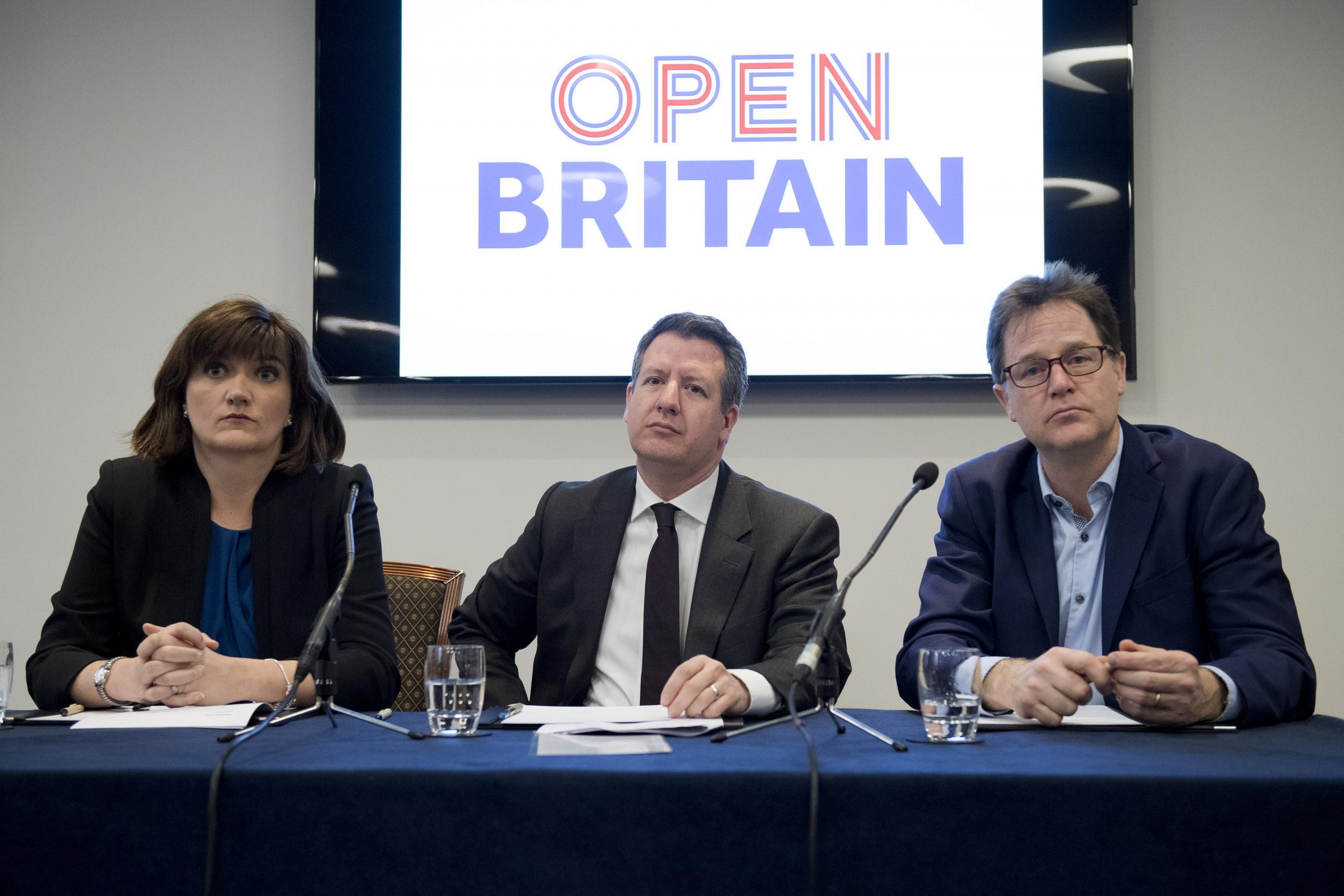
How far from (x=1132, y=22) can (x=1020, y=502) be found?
6.35ft

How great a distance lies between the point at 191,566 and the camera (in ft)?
6.74

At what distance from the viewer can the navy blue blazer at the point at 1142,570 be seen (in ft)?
6.02

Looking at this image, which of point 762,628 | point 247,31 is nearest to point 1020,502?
point 762,628

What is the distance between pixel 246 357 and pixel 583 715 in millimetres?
1061

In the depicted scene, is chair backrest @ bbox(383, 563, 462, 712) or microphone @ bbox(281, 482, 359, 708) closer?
microphone @ bbox(281, 482, 359, 708)

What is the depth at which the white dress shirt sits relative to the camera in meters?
2.08

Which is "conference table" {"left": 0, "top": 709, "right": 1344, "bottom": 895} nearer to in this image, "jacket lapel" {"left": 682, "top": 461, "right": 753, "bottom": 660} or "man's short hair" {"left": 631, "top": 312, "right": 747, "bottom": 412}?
"jacket lapel" {"left": 682, "top": 461, "right": 753, "bottom": 660}

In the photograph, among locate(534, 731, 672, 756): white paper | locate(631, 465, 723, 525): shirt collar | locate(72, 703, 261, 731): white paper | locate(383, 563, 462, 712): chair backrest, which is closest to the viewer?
locate(534, 731, 672, 756): white paper

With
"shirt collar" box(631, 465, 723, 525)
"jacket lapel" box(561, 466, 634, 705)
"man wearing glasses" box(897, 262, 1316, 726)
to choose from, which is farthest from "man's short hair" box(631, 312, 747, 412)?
"man wearing glasses" box(897, 262, 1316, 726)

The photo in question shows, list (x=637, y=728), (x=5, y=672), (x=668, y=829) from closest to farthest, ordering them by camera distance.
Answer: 1. (x=668, y=829)
2. (x=637, y=728)
3. (x=5, y=672)

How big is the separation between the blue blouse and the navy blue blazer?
1.24m

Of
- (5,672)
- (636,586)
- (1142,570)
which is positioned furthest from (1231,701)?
(5,672)

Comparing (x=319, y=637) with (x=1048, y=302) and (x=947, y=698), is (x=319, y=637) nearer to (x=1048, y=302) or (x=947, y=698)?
(x=947, y=698)

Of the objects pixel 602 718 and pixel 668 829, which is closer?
pixel 668 829
